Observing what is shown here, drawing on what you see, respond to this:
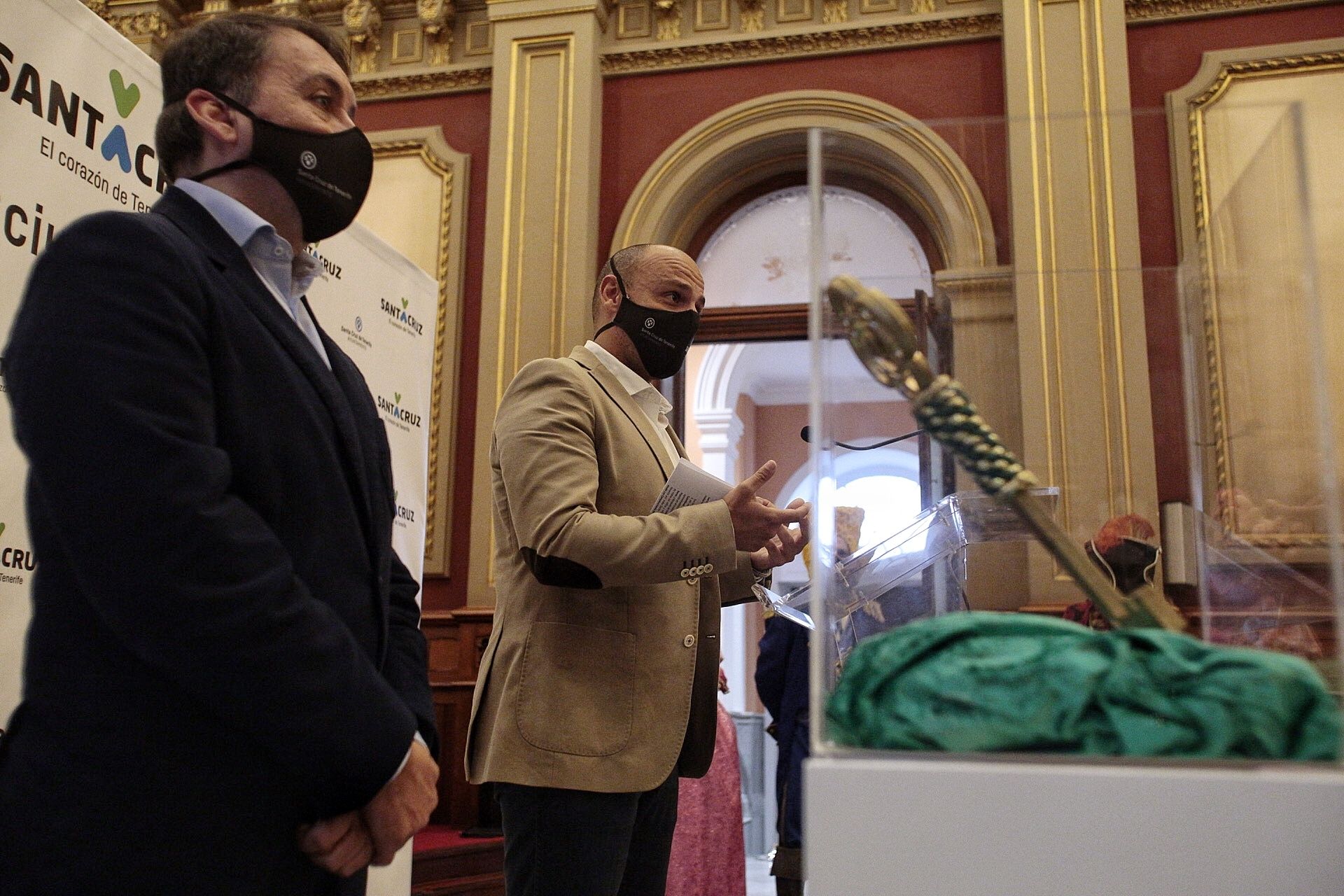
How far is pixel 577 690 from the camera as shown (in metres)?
1.69

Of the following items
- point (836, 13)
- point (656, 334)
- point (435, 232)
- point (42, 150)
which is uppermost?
point (836, 13)

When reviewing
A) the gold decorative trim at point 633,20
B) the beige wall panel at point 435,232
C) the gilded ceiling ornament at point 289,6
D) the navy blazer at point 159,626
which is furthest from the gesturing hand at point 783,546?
the gilded ceiling ornament at point 289,6

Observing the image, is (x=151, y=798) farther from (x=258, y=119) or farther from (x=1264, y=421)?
(x=1264, y=421)

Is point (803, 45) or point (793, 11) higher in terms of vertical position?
point (793, 11)

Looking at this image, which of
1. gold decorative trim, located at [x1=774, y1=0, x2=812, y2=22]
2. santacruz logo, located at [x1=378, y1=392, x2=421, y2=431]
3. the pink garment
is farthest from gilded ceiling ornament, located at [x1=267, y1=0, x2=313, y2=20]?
the pink garment

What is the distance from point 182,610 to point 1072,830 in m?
0.74

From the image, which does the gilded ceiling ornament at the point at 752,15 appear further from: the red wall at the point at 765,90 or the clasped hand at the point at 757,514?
the clasped hand at the point at 757,514

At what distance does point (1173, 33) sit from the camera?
4.95 meters

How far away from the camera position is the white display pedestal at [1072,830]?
79 cm

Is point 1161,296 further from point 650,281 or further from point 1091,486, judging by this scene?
point 650,281

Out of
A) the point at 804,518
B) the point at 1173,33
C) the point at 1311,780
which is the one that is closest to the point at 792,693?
the point at 804,518

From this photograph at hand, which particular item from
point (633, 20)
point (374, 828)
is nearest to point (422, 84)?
point (633, 20)

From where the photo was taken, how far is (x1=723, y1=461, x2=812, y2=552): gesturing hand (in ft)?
5.59

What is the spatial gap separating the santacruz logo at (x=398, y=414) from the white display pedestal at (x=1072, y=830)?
2439 millimetres
